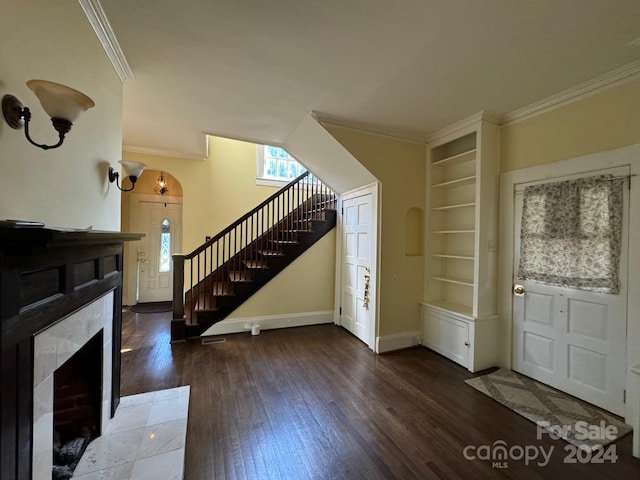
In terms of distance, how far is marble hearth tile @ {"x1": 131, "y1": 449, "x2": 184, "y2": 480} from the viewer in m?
1.60

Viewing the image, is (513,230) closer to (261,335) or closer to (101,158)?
(261,335)

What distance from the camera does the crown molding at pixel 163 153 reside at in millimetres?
4686

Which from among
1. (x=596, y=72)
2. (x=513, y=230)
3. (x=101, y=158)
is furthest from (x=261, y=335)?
(x=596, y=72)

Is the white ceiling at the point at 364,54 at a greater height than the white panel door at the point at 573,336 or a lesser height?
greater

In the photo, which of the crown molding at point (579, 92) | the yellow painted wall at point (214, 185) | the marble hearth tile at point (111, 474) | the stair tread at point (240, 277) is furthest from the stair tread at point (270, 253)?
the crown molding at point (579, 92)

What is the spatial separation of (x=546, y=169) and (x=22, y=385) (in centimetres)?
401

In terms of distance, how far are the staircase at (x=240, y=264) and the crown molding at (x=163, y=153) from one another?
1819mm

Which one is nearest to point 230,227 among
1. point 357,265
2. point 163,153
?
point 357,265

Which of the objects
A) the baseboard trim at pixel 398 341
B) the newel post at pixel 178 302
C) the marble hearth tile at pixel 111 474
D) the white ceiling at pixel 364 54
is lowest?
the marble hearth tile at pixel 111 474

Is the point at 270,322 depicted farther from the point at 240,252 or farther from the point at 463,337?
the point at 463,337

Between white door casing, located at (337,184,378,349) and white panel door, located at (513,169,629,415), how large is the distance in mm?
1594

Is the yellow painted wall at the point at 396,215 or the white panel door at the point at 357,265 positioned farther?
the white panel door at the point at 357,265

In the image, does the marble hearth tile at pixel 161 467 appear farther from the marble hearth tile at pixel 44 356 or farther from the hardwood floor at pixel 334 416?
the marble hearth tile at pixel 44 356

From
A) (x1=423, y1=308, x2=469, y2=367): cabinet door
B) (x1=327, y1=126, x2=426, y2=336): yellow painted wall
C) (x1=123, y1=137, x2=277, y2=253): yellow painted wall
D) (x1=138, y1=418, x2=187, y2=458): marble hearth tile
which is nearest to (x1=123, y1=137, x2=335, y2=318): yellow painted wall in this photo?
(x1=123, y1=137, x2=277, y2=253): yellow painted wall
